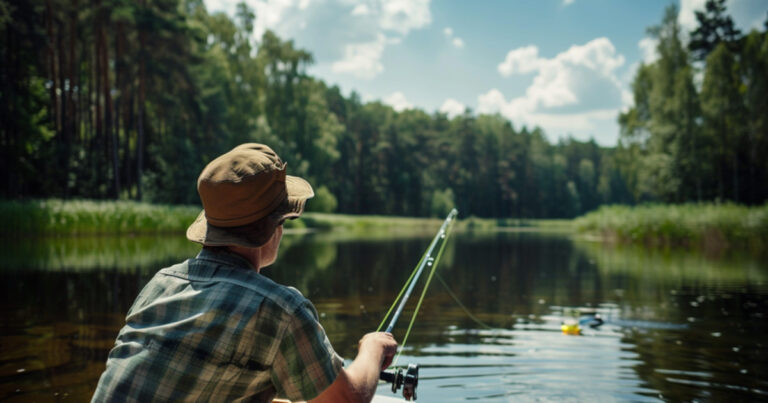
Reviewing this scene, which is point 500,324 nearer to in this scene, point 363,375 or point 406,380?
point 406,380

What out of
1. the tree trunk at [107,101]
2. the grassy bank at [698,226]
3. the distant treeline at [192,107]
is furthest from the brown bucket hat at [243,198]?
the tree trunk at [107,101]

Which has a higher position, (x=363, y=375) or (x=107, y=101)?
(x=107, y=101)

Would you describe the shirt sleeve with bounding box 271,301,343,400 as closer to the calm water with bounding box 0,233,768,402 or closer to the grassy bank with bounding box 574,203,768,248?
the calm water with bounding box 0,233,768,402

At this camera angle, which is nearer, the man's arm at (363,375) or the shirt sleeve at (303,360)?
the shirt sleeve at (303,360)

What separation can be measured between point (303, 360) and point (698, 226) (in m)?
25.6

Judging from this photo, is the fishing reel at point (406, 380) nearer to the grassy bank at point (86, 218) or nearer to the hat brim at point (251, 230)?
the hat brim at point (251, 230)

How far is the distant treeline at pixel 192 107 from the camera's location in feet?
98.0

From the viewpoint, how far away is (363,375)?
2.06 m

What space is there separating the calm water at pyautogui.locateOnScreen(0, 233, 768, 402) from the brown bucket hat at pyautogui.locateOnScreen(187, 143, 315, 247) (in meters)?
3.29

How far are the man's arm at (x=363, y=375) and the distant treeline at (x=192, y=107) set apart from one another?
1159 inches

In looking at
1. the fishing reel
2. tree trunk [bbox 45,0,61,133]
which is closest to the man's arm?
the fishing reel

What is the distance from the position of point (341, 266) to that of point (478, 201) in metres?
76.3

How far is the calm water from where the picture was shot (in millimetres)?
5352

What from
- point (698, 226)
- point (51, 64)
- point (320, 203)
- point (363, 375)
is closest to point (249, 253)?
point (363, 375)
